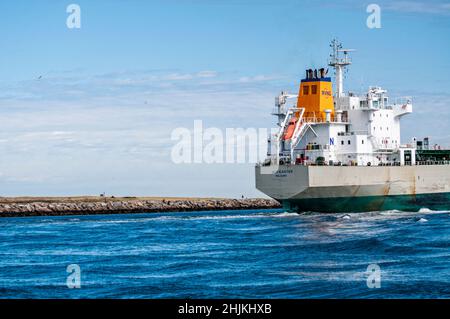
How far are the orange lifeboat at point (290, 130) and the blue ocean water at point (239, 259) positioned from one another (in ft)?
22.8

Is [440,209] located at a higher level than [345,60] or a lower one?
lower

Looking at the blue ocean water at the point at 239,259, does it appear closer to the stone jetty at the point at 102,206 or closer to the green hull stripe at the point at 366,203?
the green hull stripe at the point at 366,203

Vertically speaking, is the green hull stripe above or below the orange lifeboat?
below

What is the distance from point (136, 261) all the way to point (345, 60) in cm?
2698

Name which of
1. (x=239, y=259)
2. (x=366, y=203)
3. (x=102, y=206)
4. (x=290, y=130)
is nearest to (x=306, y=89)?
(x=290, y=130)

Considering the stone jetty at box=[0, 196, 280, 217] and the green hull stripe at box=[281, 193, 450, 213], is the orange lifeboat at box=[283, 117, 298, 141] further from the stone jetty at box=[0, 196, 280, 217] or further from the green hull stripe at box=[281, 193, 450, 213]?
the stone jetty at box=[0, 196, 280, 217]

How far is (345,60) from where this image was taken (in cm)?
4625

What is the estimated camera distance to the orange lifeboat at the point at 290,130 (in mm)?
42812

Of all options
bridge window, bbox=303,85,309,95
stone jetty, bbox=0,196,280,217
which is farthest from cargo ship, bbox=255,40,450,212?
stone jetty, bbox=0,196,280,217

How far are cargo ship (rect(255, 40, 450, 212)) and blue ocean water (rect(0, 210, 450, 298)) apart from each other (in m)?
3.00

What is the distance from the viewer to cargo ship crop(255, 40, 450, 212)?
40.0 meters

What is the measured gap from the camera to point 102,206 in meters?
68.9
